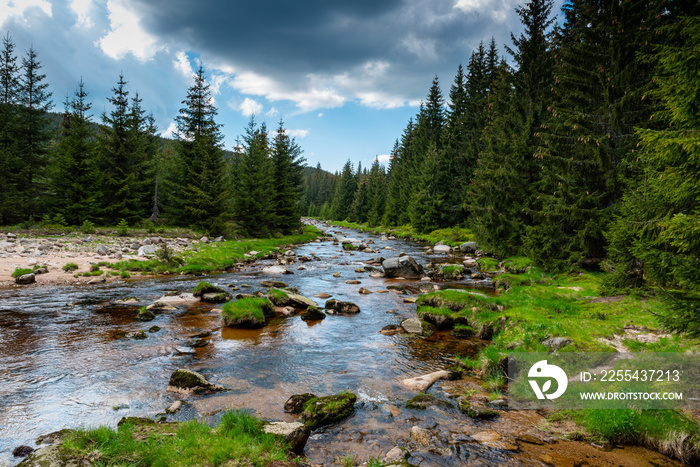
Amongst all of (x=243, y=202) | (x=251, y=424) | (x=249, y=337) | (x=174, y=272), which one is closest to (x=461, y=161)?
(x=243, y=202)

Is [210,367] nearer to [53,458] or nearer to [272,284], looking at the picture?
[53,458]

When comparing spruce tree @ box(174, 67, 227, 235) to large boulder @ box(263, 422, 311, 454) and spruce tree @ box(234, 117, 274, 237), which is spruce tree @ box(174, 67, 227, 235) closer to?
spruce tree @ box(234, 117, 274, 237)

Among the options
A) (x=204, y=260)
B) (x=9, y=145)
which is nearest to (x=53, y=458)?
(x=204, y=260)

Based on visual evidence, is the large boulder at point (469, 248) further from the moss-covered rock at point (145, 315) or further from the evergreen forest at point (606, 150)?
the moss-covered rock at point (145, 315)

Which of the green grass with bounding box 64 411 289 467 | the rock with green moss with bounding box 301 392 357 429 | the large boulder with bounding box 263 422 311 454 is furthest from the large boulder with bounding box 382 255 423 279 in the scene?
the green grass with bounding box 64 411 289 467

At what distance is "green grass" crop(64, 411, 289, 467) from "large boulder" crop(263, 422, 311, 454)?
126 mm

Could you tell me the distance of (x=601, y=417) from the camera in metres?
5.69

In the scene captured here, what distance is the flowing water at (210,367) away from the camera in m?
5.77

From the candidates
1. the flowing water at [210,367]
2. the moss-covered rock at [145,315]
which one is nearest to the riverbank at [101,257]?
the flowing water at [210,367]

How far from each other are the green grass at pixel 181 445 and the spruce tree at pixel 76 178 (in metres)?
32.1

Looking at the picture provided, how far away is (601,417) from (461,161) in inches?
1737

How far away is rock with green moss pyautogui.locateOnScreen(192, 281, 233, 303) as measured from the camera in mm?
14549

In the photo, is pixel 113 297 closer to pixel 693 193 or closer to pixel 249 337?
pixel 249 337

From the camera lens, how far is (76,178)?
29.2 m
